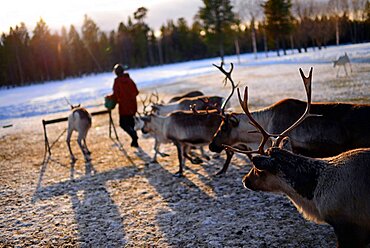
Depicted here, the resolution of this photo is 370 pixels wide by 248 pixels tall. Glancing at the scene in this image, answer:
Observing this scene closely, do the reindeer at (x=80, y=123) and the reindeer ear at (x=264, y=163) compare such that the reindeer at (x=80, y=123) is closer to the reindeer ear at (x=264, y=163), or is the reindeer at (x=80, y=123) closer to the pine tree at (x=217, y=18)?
the reindeer ear at (x=264, y=163)

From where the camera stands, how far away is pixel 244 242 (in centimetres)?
445

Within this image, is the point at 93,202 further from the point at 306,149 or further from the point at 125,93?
the point at 125,93

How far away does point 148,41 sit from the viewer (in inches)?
2621

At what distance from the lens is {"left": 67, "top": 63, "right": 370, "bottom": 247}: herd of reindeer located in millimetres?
3432

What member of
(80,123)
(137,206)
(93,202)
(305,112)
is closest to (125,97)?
(80,123)

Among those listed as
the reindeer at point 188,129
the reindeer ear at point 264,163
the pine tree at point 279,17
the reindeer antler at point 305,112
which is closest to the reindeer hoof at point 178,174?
the reindeer at point 188,129

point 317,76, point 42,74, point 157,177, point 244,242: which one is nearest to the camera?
point 244,242

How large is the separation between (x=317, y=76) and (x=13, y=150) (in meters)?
14.4

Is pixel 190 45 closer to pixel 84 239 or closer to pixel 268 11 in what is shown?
pixel 268 11

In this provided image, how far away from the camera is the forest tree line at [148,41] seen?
43700mm

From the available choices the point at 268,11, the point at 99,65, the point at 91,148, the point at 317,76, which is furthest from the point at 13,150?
the point at 99,65

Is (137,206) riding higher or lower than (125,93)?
lower

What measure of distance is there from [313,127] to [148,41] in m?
63.5

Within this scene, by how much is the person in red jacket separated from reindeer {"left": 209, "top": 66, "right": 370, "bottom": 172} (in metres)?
A: 4.14
